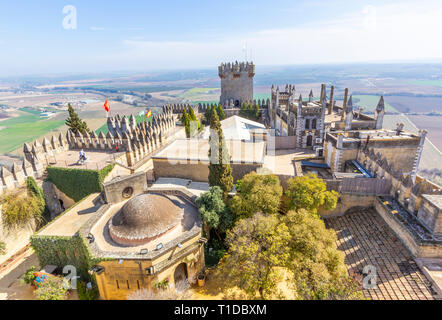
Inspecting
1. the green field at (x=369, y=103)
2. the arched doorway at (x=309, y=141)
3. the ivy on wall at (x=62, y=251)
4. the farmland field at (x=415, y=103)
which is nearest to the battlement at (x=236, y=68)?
the arched doorway at (x=309, y=141)

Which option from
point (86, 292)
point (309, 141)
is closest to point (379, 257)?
point (309, 141)

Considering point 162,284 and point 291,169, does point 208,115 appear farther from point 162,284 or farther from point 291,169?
point 162,284

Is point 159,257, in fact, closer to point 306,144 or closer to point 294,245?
point 294,245

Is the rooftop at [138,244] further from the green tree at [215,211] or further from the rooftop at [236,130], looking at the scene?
the rooftop at [236,130]

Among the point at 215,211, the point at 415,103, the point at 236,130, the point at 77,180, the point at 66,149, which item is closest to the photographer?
the point at 215,211
